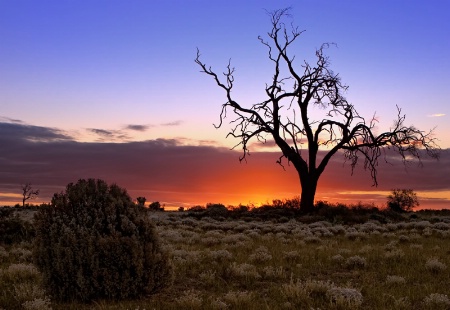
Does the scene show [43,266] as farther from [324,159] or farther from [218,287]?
[324,159]

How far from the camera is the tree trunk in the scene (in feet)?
118

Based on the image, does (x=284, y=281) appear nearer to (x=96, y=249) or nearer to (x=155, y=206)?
(x=96, y=249)

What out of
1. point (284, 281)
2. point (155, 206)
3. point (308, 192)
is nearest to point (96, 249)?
point (284, 281)

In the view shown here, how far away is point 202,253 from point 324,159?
968 inches

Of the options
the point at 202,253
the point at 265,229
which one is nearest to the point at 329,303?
the point at 202,253

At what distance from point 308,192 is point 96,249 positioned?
29.6 meters

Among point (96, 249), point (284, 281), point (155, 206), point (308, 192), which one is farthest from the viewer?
point (155, 206)

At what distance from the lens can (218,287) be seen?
32.1ft

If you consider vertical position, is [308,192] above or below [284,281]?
above

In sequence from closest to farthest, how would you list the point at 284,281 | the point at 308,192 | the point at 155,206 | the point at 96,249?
the point at 96,249, the point at 284,281, the point at 308,192, the point at 155,206

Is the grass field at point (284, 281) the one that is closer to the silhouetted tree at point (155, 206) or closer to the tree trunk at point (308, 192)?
the tree trunk at point (308, 192)

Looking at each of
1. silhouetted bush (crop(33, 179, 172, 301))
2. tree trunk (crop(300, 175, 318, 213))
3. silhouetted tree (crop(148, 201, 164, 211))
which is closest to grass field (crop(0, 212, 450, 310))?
silhouetted bush (crop(33, 179, 172, 301))

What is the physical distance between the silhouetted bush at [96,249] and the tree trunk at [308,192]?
28.5 meters

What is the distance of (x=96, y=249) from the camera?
797cm
